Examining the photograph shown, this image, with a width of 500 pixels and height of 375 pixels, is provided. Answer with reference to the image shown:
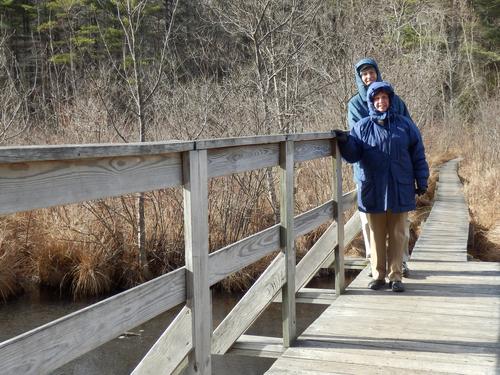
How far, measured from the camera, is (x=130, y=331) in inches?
313

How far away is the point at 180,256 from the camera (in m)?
9.30

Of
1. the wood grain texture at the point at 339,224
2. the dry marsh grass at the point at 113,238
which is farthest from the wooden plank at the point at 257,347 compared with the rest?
the dry marsh grass at the point at 113,238

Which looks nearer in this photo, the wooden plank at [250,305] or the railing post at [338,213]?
the wooden plank at [250,305]

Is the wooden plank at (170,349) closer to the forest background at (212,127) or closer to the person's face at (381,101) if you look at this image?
the person's face at (381,101)

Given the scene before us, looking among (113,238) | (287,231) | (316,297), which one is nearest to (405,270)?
(316,297)

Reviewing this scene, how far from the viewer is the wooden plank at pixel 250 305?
4.01m

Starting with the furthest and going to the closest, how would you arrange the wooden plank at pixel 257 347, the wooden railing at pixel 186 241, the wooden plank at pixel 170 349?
the wooden plank at pixel 257 347 < the wooden plank at pixel 170 349 < the wooden railing at pixel 186 241

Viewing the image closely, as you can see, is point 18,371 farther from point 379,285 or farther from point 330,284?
point 330,284

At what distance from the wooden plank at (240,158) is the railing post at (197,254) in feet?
0.59

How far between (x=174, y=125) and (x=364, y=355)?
6900 mm

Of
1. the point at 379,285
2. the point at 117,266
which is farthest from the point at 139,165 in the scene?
the point at 117,266

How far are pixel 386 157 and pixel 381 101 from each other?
44cm

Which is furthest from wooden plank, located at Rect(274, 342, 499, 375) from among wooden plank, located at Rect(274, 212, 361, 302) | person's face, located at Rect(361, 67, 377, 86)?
person's face, located at Rect(361, 67, 377, 86)

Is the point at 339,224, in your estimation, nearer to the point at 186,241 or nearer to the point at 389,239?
the point at 389,239
